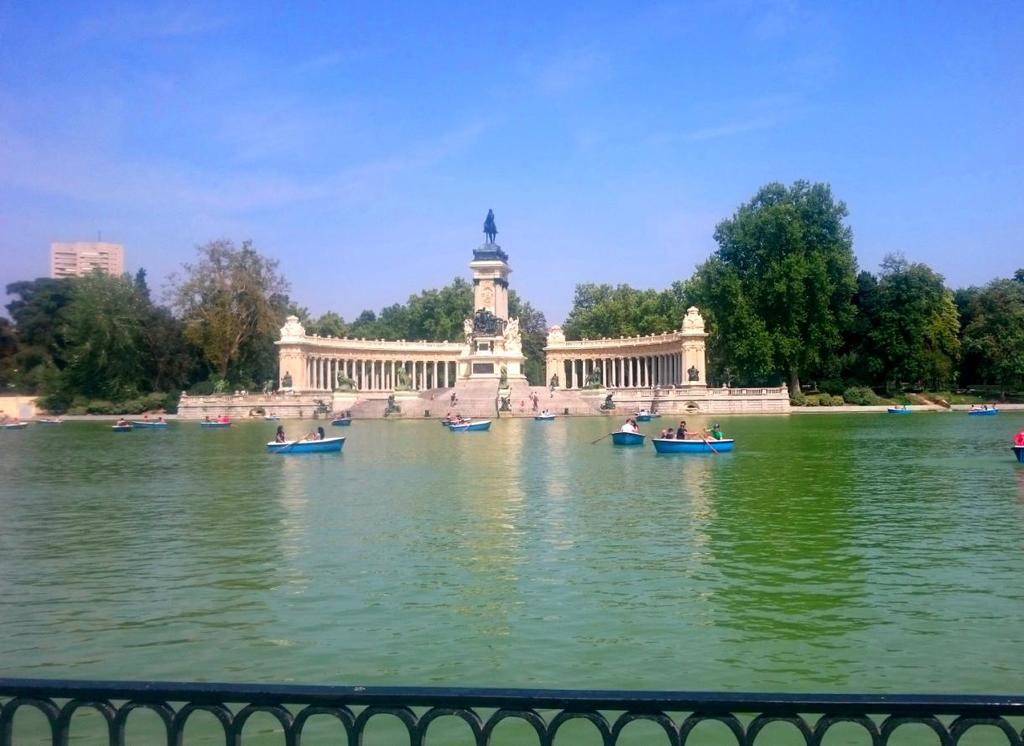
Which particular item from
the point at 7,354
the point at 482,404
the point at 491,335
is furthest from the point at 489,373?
the point at 7,354

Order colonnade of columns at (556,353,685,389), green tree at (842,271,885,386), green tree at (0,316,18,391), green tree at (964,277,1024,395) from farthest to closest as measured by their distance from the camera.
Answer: colonnade of columns at (556,353,685,389) → green tree at (0,316,18,391) → green tree at (842,271,885,386) → green tree at (964,277,1024,395)

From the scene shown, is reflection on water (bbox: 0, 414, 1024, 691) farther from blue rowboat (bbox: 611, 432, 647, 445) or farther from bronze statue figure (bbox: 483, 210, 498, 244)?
bronze statue figure (bbox: 483, 210, 498, 244)

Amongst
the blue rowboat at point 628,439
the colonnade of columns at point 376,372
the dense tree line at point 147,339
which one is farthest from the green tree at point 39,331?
the blue rowboat at point 628,439

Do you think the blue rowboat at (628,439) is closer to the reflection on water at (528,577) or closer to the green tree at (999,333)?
the reflection on water at (528,577)

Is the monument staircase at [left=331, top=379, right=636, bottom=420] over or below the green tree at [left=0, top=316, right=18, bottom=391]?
below

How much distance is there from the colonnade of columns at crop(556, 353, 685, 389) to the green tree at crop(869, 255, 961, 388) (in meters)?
19.0

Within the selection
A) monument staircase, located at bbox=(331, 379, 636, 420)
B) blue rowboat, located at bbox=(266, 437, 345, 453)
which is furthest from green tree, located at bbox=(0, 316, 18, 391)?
blue rowboat, located at bbox=(266, 437, 345, 453)

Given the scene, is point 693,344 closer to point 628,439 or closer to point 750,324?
point 750,324

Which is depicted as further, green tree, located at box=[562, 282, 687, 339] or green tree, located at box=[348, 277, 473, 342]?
green tree, located at box=[348, 277, 473, 342]

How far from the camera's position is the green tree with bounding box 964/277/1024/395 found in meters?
73.7

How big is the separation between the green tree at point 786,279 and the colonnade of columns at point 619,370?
1392 centimetres

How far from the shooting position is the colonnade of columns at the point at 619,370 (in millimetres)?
89688

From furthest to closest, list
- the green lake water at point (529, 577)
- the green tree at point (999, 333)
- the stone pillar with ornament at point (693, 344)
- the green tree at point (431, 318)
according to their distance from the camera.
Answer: the green tree at point (431, 318) → the stone pillar with ornament at point (693, 344) → the green tree at point (999, 333) → the green lake water at point (529, 577)

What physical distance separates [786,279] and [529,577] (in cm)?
6087
